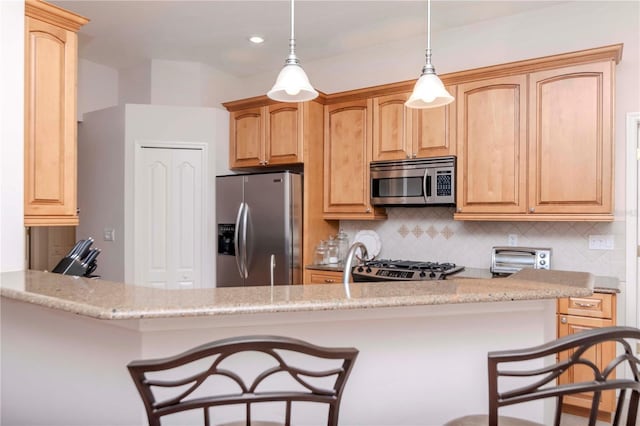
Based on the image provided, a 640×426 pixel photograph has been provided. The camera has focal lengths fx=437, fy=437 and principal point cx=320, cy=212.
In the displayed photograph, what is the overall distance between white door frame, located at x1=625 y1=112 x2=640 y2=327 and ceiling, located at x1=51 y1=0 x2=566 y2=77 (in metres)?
1.10

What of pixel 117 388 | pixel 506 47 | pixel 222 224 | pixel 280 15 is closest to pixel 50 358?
pixel 117 388

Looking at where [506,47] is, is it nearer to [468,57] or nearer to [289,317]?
[468,57]

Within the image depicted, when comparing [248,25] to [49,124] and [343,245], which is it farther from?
[343,245]

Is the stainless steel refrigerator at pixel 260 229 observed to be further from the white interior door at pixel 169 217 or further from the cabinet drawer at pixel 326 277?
the white interior door at pixel 169 217

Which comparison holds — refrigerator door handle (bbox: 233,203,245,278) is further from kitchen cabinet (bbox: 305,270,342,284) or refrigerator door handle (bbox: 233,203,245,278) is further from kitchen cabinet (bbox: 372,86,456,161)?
kitchen cabinet (bbox: 372,86,456,161)

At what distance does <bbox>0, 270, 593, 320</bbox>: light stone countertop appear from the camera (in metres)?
1.17

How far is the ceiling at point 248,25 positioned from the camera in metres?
3.30

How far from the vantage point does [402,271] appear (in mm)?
3307

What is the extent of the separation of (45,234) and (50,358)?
11.6 feet

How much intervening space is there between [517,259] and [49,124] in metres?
3.14

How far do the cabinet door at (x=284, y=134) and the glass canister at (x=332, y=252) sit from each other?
0.81m

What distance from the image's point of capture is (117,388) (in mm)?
1414

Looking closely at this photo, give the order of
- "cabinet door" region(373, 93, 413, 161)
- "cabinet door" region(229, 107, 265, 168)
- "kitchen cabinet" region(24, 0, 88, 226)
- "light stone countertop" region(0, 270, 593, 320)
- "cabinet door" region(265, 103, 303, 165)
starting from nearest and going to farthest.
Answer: "light stone countertop" region(0, 270, 593, 320)
"kitchen cabinet" region(24, 0, 88, 226)
"cabinet door" region(373, 93, 413, 161)
"cabinet door" region(265, 103, 303, 165)
"cabinet door" region(229, 107, 265, 168)

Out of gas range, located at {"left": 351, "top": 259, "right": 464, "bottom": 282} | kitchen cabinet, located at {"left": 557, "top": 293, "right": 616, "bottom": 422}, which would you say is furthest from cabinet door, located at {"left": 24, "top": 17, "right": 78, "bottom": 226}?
kitchen cabinet, located at {"left": 557, "top": 293, "right": 616, "bottom": 422}
